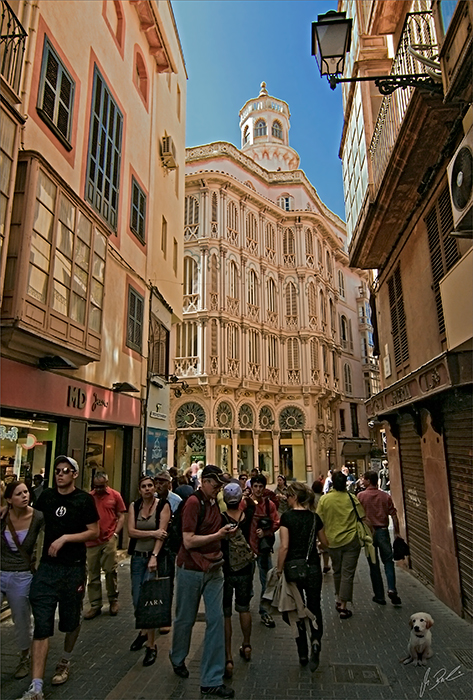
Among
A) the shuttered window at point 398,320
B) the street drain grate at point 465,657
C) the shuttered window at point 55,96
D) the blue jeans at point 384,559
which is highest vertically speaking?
the shuttered window at point 55,96

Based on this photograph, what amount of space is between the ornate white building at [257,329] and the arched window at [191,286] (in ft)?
0.23

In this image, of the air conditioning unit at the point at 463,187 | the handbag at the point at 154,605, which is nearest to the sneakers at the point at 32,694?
the handbag at the point at 154,605

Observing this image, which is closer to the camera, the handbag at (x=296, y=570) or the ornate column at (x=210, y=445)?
the handbag at (x=296, y=570)

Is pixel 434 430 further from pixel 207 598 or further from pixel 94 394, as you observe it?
pixel 94 394

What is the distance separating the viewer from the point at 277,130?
147 feet

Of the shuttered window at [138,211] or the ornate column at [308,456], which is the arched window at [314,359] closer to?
the ornate column at [308,456]

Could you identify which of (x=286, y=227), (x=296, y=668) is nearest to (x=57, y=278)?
(x=296, y=668)

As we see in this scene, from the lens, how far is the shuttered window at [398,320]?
9.09m

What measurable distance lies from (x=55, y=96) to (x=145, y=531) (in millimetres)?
7623

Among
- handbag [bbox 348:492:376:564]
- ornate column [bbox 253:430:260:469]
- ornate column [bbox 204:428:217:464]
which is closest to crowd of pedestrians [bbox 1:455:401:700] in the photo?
handbag [bbox 348:492:376:564]

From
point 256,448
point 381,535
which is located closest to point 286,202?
point 256,448

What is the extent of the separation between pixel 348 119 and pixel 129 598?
1160 centimetres

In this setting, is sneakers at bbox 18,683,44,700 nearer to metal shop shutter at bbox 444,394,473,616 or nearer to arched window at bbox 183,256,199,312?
metal shop shutter at bbox 444,394,473,616

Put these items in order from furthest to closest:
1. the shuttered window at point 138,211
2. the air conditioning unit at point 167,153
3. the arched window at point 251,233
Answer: the arched window at point 251,233, the air conditioning unit at point 167,153, the shuttered window at point 138,211
